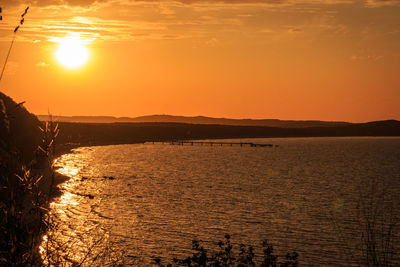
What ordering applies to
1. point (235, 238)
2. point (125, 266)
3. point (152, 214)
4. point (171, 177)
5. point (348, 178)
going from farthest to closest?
point (348, 178), point (171, 177), point (152, 214), point (235, 238), point (125, 266)

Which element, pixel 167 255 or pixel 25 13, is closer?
pixel 25 13

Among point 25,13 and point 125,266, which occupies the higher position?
point 25,13

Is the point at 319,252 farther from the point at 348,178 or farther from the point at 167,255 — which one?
the point at 348,178

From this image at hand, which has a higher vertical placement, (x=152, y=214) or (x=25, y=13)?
(x=25, y=13)

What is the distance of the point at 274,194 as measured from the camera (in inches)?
2034

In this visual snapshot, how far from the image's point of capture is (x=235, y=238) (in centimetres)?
2817

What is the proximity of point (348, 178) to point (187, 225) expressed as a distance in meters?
52.2

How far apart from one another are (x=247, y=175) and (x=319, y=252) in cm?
5061

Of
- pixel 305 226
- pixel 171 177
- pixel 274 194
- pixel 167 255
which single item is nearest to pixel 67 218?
pixel 167 255

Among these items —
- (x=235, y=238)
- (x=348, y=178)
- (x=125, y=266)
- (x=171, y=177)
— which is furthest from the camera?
(x=348, y=178)

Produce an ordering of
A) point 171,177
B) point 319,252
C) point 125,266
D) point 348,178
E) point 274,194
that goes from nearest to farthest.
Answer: point 125,266 < point 319,252 < point 274,194 < point 171,177 < point 348,178

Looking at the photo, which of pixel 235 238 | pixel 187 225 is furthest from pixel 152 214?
pixel 235 238

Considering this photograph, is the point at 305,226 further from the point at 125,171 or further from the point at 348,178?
the point at 125,171

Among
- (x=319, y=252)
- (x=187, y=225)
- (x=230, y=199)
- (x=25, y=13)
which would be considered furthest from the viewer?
(x=230, y=199)
